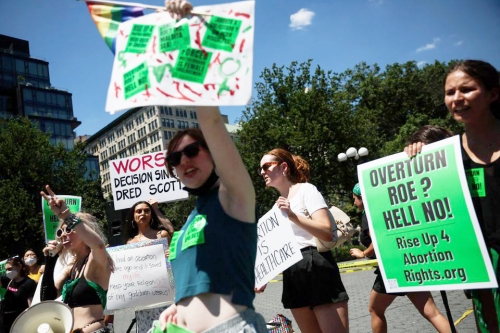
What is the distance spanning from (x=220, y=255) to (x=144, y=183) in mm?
5061

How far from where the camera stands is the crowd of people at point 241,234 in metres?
2.05

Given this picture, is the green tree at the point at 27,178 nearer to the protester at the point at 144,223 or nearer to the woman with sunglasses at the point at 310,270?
the protester at the point at 144,223

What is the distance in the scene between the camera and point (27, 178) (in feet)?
108

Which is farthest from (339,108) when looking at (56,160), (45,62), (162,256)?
(45,62)

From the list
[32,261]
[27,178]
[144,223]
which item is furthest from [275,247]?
[27,178]

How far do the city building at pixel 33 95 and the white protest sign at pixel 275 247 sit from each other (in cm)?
5641

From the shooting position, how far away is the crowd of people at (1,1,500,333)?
2.05 metres

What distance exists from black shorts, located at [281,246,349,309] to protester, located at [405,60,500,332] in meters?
1.18

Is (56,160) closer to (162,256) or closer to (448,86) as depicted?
(162,256)

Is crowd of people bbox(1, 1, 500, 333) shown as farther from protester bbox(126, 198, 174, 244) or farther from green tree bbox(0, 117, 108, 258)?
green tree bbox(0, 117, 108, 258)

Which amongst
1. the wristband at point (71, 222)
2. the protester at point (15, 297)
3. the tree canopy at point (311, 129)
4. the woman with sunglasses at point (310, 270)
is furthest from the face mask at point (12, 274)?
the tree canopy at point (311, 129)

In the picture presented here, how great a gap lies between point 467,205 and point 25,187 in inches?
1378

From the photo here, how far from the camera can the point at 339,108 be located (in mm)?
31750

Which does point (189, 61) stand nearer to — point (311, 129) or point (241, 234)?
point (241, 234)
